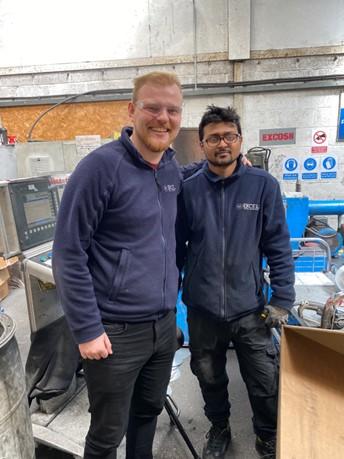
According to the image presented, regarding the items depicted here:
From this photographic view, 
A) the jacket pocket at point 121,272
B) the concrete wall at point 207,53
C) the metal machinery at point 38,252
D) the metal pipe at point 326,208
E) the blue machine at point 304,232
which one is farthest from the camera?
the concrete wall at point 207,53

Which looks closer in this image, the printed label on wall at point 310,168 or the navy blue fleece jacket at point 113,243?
the navy blue fleece jacket at point 113,243

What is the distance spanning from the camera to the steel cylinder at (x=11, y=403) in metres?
1.15

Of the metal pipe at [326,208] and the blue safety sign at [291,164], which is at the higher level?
the blue safety sign at [291,164]

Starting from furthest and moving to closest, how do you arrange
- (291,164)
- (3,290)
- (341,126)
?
(291,164)
(341,126)
(3,290)

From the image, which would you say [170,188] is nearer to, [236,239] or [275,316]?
[236,239]

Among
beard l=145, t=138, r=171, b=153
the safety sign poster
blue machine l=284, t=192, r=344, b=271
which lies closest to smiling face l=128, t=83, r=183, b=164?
beard l=145, t=138, r=171, b=153

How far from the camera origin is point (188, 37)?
4.32m

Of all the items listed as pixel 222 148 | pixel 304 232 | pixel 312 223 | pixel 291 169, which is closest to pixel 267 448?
pixel 222 148

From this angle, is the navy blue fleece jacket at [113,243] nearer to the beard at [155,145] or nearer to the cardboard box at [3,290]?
the beard at [155,145]

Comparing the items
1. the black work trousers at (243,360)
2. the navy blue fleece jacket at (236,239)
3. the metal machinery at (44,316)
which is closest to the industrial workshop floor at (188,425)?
the metal machinery at (44,316)

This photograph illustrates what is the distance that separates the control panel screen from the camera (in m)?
1.55

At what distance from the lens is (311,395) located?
3.20ft

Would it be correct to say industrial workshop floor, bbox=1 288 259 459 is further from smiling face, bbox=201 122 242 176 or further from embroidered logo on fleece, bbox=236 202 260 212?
smiling face, bbox=201 122 242 176

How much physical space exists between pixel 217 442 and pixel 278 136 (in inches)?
152
